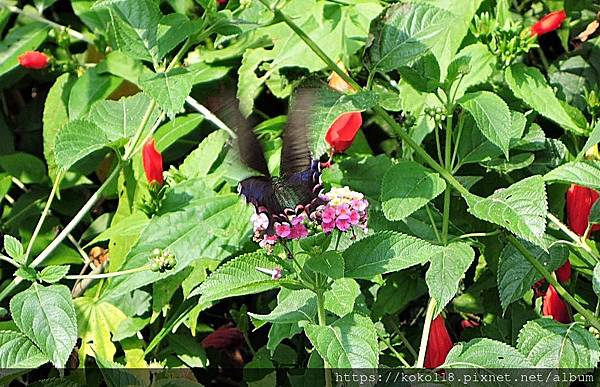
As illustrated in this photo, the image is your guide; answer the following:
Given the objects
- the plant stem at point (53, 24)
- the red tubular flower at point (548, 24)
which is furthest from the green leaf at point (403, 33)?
the plant stem at point (53, 24)

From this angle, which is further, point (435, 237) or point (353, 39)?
point (353, 39)

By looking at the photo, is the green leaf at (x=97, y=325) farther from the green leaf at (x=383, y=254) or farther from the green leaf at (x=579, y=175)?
the green leaf at (x=579, y=175)

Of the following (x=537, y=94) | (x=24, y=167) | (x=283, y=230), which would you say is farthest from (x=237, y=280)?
(x=24, y=167)

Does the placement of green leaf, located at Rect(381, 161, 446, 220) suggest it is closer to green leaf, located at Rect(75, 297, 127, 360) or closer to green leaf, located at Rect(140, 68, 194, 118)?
green leaf, located at Rect(140, 68, 194, 118)

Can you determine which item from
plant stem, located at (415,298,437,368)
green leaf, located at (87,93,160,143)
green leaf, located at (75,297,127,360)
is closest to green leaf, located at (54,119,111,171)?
green leaf, located at (87,93,160,143)

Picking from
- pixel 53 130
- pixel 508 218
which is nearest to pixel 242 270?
pixel 508 218

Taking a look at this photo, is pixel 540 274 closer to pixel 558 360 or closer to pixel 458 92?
pixel 558 360

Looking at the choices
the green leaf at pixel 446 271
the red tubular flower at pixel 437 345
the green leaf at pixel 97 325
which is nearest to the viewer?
the green leaf at pixel 446 271
